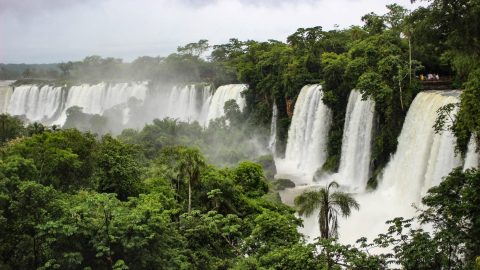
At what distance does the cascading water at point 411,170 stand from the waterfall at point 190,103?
29840 mm

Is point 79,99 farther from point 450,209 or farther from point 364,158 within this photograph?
point 450,209

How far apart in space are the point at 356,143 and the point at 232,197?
39.4 ft

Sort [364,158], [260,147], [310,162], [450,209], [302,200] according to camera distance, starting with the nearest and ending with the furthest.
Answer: [450,209] < [302,200] < [364,158] < [310,162] < [260,147]

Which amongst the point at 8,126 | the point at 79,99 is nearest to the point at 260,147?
the point at 8,126

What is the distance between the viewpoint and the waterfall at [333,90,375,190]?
27.9 m

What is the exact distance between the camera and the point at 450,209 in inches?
452

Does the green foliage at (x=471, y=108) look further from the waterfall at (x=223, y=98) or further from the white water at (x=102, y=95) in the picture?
the white water at (x=102, y=95)

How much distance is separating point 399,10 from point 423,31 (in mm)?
24003

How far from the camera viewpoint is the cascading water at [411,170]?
19.8 meters

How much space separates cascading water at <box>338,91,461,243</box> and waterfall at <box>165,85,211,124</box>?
29840mm

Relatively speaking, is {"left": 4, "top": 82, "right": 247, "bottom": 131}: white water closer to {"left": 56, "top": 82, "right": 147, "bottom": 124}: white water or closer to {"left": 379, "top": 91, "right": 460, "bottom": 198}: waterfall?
{"left": 56, "top": 82, "right": 147, "bottom": 124}: white water

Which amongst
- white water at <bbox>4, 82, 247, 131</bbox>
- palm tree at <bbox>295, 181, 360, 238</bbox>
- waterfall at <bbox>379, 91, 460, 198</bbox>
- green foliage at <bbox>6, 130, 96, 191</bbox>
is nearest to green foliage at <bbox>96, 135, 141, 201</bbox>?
green foliage at <bbox>6, 130, 96, 191</bbox>

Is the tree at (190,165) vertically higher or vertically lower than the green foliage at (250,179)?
higher

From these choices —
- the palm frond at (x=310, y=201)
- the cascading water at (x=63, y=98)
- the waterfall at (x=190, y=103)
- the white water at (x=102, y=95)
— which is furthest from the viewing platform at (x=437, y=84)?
the white water at (x=102, y=95)
